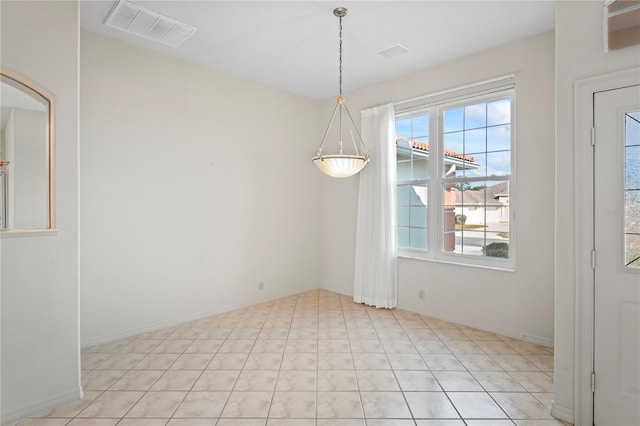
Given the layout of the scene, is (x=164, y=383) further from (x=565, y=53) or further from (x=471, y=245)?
(x=565, y=53)

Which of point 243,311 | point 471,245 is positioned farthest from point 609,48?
point 243,311

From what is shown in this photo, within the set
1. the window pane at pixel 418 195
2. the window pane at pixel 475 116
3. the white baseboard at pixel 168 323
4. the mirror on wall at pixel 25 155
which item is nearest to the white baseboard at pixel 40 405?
the white baseboard at pixel 168 323

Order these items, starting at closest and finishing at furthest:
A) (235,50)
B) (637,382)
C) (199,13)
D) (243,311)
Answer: (637,382), (199,13), (235,50), (243,311)

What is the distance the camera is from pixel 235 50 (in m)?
3.62

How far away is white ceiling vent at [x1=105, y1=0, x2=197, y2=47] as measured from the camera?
2828 mm

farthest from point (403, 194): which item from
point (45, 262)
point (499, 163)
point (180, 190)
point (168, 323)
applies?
point (45, 262)

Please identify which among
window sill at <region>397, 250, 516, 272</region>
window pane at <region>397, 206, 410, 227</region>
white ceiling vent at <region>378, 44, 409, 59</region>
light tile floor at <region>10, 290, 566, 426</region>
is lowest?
light tile floor at <region>10, 290, 566, 426</region>

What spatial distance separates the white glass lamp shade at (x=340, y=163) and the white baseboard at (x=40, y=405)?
2.64 m

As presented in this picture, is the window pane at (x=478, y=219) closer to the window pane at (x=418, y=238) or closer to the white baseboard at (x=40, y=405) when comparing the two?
the window pane at (x=418, y=238)

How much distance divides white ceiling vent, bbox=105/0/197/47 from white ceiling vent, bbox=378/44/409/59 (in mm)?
1927

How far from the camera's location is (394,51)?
361cm

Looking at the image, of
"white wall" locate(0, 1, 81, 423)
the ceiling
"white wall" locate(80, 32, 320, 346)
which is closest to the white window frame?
the ceiling

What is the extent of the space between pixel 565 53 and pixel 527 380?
7.70 ft

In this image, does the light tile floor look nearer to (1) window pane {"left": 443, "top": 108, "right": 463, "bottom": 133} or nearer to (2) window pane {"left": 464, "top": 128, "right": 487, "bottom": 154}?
(2) window pane {"left": 464, "top": 128, "right": 487, "bottom": 154}
